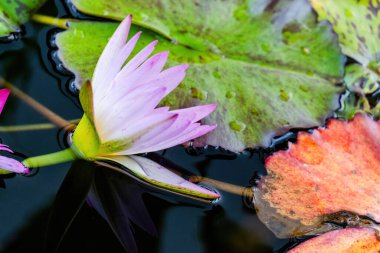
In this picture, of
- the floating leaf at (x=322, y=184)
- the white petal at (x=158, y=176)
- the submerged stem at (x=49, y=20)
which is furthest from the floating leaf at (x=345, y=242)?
the submerged stem at (x=49, y=20)

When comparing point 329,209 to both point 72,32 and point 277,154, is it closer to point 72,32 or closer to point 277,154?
point 277,154

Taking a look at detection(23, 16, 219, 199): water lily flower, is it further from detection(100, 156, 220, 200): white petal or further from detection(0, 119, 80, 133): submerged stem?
detection(0, 119, 80, 133): submerged stem

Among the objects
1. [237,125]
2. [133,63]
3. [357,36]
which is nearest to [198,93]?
[237,125]

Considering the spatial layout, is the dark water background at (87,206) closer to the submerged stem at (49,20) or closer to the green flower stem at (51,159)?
the green flower stem at (51,159)

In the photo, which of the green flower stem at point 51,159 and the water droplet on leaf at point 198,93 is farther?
the water droplet on leaf at point 198,93

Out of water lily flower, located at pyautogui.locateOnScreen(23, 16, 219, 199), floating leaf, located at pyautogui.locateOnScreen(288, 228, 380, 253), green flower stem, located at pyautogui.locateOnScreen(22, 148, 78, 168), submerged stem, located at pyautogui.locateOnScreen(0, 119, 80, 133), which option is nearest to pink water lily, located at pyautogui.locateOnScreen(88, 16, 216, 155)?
water lily flower, located at pyautogui.locateOnScreen(23, 16, 219, 199)

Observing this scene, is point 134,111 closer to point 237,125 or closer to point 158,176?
point 158,176
